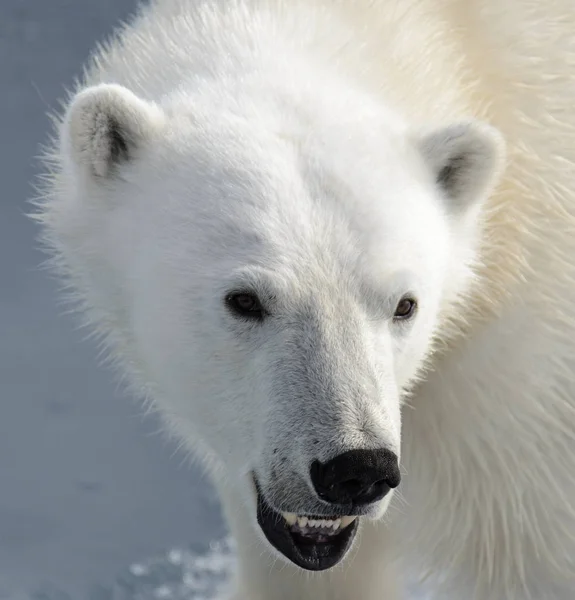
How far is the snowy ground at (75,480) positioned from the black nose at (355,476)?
5.39 ft

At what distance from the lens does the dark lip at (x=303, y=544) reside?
88.4 inches

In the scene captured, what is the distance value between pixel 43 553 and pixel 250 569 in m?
1.25

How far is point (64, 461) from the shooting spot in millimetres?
4684

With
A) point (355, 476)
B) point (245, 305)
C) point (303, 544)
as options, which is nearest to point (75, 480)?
point (303, 544)

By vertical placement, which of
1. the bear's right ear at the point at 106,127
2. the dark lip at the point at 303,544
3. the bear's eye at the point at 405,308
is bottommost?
the dark lip at the point at 303,544

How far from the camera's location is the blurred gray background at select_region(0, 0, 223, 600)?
4.19 metres

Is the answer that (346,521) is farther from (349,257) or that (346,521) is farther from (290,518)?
(349,257)

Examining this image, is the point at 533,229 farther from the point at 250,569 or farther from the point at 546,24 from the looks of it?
the point at 250,569

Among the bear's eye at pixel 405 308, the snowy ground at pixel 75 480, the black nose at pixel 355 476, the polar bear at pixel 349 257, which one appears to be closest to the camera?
the black nose at pixel 355 476

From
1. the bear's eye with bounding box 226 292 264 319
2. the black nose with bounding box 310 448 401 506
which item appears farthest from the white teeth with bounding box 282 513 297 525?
the bear's eye with bounding box 226 292 264 319

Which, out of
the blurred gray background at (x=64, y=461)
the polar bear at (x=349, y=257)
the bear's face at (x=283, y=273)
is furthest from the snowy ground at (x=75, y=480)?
the bear's face at (x=283, y=273)

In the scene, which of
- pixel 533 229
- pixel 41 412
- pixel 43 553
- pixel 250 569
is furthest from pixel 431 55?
pixel 41 412

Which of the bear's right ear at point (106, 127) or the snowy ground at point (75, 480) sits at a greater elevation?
the bear's right ear at point (106, 127)

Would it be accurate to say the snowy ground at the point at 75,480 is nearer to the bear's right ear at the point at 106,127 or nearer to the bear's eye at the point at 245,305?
the bear's right ear at the point at 106,127
